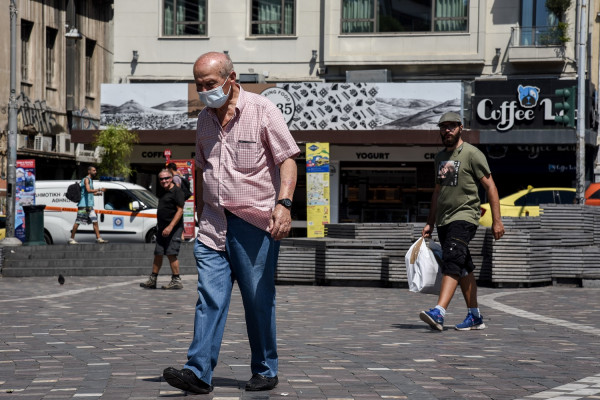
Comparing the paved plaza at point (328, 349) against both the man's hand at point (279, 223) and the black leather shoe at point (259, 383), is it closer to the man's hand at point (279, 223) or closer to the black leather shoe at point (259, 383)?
the black leather shoe at point (259, 383)

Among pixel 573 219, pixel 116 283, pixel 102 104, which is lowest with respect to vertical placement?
pixel 116 283

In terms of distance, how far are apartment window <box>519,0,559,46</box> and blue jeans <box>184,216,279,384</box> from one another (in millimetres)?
28965

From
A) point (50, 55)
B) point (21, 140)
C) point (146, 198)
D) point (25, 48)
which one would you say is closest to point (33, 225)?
point (146, 198)

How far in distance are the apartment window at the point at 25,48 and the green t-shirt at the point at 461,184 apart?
30031 millimetres

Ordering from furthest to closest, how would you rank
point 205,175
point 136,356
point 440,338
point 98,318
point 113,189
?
point 113,189 → point 98,318 → point 440,338 → point 136,356 → point 205,175

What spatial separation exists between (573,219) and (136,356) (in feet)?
33.9

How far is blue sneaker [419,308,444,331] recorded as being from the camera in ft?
32.1

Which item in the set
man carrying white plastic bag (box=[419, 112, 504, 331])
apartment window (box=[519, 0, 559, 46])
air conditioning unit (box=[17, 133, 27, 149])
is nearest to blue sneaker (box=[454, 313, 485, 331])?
man carrying white plastic bag (box=[419, 112, 504, 331])

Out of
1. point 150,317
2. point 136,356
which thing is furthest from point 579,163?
point 136,356

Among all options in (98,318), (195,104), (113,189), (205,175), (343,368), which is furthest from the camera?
(195,104)

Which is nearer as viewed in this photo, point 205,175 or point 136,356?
point 205,175

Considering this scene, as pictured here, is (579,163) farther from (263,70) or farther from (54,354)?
(54,354)

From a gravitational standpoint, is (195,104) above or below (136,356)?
above

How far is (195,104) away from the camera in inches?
1366
